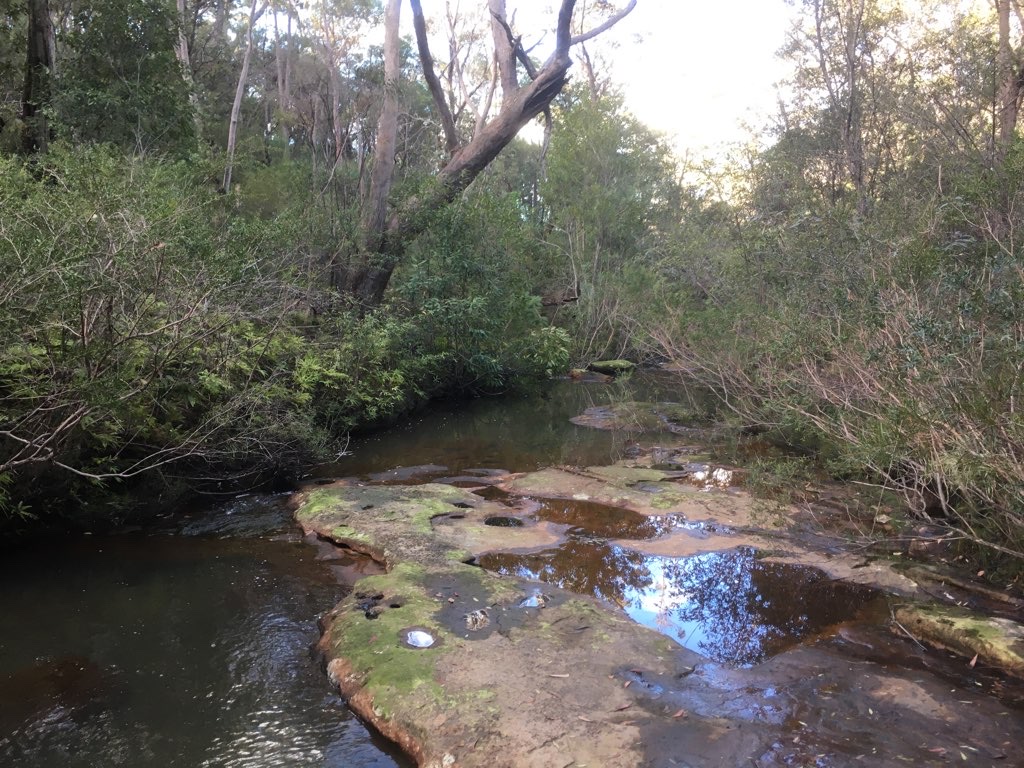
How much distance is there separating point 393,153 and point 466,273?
2.98 metres

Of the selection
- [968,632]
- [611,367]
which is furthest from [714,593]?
[611,367]

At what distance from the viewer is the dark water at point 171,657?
372 cm

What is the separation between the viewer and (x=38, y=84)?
37.0 ft

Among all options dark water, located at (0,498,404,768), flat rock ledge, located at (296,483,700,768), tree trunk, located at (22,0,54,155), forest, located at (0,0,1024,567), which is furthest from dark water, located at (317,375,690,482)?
tree trunk, located at (22,0,54,155)

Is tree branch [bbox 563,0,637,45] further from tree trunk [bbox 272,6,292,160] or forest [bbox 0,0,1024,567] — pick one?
tree trunk [bbox 272,6,292,160]

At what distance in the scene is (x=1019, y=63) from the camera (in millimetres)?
10430

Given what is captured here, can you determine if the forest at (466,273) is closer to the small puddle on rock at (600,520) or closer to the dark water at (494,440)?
the dark water at (494,440)

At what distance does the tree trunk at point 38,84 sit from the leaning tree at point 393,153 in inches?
216

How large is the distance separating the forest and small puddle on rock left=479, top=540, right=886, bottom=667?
3.62 feet

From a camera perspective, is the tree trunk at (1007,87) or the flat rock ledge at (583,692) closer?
the flat rock ledge at (583,692)

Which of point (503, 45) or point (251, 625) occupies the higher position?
point (503, 45)

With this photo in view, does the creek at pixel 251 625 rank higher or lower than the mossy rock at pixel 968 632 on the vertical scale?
lower

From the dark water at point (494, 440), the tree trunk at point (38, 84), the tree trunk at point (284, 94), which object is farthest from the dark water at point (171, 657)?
the tree trunk at point (284, 94)

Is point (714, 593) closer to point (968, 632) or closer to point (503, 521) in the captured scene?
point (968, 632)
